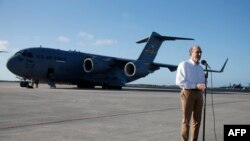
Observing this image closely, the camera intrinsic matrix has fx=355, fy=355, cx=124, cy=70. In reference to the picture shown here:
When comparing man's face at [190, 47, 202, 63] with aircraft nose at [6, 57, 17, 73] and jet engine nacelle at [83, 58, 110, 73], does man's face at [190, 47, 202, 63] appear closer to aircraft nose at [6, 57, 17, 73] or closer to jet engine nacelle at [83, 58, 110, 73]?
aircraft nose at [6, 57, 17, 73]

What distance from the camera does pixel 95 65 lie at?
3191 cm

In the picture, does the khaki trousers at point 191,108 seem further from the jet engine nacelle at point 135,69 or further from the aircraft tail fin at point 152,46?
the aircraft tail fin at point 152,46

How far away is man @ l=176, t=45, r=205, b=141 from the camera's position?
499 centimetres

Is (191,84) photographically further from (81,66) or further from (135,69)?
(81,66)

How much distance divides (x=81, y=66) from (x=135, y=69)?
5.15 meters

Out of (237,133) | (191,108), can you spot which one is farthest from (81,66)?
(237,133)

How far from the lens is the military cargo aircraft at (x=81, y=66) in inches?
1137

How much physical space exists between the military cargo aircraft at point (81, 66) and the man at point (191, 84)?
991 inches

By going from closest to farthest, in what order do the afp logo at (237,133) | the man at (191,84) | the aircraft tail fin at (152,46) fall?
the afp logo at (237,133)
the man at (191,84)
the aircraft tail fin at (152,46)

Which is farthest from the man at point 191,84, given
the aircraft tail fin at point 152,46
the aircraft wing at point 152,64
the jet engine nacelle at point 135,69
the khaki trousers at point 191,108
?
the aircraft tail fin at point 152,46

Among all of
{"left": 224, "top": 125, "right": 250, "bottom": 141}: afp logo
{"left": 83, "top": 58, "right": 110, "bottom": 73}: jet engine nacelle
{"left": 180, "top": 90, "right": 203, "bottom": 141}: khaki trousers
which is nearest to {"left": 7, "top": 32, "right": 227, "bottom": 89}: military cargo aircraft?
{"left": 83, "top": 58, "right": 110, "bottom": 73}: jet engine nacelle

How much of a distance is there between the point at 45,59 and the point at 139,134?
2420 cm

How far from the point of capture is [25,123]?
7.62 m

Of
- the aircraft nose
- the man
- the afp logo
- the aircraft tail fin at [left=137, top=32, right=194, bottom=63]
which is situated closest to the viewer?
the afp logo
